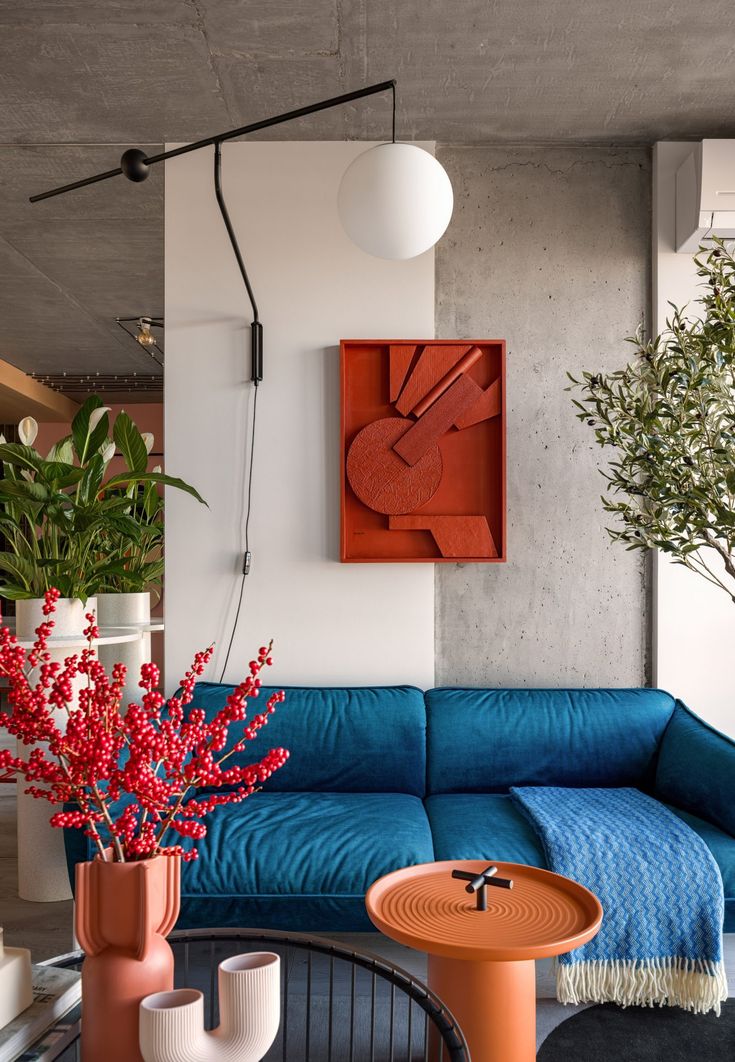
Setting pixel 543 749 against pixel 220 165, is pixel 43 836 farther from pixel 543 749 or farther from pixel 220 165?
pixel 220 165

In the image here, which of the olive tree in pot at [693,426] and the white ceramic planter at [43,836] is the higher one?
the olive tree in pot at [693,426]

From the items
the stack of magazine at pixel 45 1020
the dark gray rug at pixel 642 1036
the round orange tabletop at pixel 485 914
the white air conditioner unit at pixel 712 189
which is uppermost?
the white air conditioner unit at pixel 712 189

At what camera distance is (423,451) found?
314cm

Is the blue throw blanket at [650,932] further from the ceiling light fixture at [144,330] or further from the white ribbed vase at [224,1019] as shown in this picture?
the ceiling light fixture at [144,330]

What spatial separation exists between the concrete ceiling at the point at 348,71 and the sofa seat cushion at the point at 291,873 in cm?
234

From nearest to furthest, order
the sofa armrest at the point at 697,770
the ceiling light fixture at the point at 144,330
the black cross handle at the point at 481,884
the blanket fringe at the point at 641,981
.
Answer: the black cross handle at the point at 481,884, the blanket fringe at the point at 641,981, the sofa armrest at the point at 697,770, the ceiling light fixture at the point at 144,330

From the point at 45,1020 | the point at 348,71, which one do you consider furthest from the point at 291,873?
the point at 348,71

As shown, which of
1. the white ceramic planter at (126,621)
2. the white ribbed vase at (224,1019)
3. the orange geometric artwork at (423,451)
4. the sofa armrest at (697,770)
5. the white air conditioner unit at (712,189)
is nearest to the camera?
the white ribbed vase at (224,1019)

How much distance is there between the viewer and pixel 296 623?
10.4 feet

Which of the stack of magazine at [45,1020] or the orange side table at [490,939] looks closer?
the stack of magazine at [45,1020]

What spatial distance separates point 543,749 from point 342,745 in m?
0.67

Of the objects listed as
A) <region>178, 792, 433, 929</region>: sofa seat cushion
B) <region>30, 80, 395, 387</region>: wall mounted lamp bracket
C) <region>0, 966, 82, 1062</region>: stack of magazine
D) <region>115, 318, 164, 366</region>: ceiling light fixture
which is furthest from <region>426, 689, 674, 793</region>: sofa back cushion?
<region>115, 318, 164, 366</region>: ceiling light fixture

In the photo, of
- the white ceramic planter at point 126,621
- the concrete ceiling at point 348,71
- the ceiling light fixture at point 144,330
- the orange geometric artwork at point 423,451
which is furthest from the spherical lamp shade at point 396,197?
the ceiling light fixture at point 144,330

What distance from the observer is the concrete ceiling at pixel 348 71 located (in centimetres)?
245
